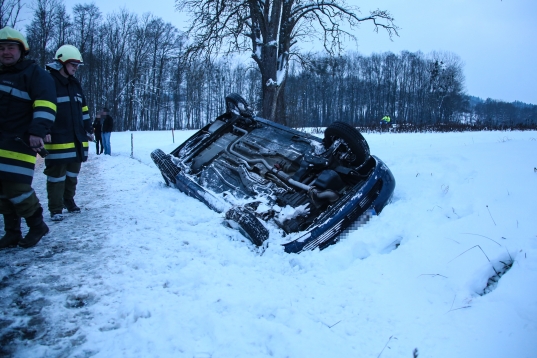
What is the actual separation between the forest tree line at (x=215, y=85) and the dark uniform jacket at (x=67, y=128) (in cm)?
1123

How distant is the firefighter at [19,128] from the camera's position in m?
2.63

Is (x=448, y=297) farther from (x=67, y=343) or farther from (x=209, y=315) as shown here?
(x=67, y=343)

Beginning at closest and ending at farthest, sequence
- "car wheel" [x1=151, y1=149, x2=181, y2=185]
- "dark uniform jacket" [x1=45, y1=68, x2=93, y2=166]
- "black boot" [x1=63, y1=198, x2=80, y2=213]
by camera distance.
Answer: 1. "dark uniform jacket" [x1=45, y1=68, x2=93, y2=166]
2. "black boot" [x1=63, y1=198, x2=80, y2=213]
3. "car wheel" [x1=151, y1=149, x2=181, y2=185]

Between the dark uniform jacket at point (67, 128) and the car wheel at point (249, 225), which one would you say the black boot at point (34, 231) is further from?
the car wheel at point (249, 225)

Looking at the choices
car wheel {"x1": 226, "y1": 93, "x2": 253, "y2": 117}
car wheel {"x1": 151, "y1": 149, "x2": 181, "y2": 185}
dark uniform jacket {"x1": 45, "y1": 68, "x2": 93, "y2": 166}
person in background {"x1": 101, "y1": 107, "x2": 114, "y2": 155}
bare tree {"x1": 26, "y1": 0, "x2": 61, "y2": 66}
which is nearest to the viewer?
dark uniform jacket {"x1": 45, "y1": 68, "x2": 93, "y2": 166}

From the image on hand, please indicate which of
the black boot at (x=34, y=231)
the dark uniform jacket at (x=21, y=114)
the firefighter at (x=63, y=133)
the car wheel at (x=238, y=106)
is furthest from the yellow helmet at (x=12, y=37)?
the car wheel at (x=238, y=106)

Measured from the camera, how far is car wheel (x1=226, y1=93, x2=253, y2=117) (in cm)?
516

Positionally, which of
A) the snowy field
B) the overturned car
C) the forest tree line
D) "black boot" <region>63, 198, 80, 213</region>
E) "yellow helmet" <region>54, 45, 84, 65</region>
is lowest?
the snowy field

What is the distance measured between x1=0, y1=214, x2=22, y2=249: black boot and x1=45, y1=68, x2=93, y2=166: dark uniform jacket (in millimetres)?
898

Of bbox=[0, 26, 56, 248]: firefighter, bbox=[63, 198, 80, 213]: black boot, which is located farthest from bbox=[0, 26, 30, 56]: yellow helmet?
bbox=[63, 198, 80, 213]: black boot

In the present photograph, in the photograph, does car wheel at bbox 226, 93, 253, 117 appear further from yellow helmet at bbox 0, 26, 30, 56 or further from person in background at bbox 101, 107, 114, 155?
Answer: person in background at bbox 101, 107, 114, 155

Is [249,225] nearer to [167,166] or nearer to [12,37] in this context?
[167,166]

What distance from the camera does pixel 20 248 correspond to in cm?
273

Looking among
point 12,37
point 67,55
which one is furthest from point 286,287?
point 67,55
